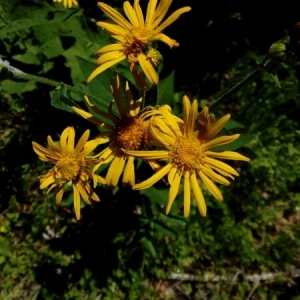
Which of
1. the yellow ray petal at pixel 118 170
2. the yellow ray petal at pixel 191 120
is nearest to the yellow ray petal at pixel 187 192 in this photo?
the yellow ray petal at pixel 191 120

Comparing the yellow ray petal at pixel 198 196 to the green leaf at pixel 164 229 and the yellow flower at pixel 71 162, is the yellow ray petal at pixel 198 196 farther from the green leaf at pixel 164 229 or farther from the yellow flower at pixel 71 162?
the green leaf at pixel 164 229

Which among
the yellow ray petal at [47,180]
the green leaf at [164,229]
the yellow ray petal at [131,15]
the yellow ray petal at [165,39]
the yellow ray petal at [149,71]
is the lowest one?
the green leaf at [164,229]

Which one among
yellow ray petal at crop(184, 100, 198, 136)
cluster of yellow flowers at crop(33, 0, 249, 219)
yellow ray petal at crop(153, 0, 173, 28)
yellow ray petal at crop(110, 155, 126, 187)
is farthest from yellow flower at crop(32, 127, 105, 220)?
yellow ray petal at crop(153, 0, 173, 28)

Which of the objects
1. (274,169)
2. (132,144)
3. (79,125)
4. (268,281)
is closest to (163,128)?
(132,144)

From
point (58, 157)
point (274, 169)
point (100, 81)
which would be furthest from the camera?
point (274, 169)

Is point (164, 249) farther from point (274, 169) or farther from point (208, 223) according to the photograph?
point (274, 169)

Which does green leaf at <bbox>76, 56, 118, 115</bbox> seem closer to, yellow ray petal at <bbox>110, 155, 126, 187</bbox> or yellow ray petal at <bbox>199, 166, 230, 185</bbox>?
yellow ray petal at <bbox>110, 155, 126, 187</bbox>
